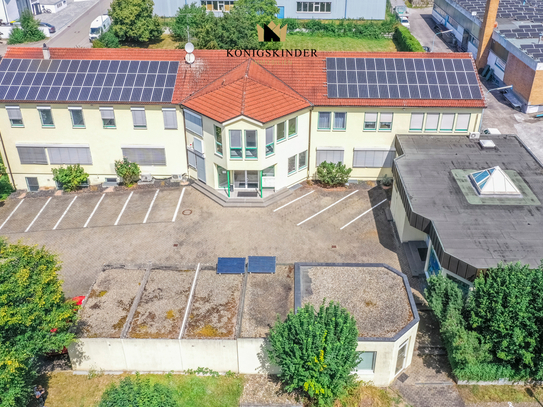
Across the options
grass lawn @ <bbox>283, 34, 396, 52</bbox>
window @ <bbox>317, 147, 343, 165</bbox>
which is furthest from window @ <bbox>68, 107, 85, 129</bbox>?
grass lawn @ <bbox>283, 34, 396, 52</bbox>

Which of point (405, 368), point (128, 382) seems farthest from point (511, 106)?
point (128, 382)

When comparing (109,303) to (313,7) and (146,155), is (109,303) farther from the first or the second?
(313,7)

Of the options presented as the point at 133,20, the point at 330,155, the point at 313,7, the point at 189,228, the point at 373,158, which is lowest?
the point at 189,228

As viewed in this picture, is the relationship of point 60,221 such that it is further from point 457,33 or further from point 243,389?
point 457,33

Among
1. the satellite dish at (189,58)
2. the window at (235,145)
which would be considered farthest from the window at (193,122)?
the satellite dish at (189,58)

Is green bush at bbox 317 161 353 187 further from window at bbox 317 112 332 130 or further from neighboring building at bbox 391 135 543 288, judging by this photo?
neighboring building at bbox 391 135 543 288

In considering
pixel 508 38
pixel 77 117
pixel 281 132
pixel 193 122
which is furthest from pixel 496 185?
pixel 508 38
